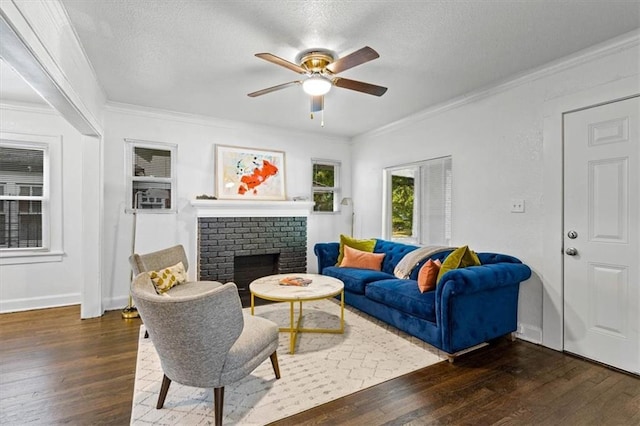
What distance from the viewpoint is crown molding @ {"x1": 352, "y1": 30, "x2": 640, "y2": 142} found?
251cm

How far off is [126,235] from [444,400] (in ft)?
13.1

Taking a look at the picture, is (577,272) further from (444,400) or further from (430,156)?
(430,156)

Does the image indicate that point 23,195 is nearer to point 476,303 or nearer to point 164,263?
point 164,263

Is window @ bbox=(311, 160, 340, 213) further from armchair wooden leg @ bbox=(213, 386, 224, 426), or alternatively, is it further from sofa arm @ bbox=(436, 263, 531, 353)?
armchair wooden leg @ bbox=(213, 386, 224, 426)

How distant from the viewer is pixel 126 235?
416 centimetres

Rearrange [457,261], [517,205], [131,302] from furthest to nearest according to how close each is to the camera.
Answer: [131,302]
[517,205]
[457,261]

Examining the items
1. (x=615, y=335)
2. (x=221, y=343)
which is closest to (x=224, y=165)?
(x=221, y=343)

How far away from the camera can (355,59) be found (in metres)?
2.32

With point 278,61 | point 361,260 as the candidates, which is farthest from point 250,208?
point 278,61

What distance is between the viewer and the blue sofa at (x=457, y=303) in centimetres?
266

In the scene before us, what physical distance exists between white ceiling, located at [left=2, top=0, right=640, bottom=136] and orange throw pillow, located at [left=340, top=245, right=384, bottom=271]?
2.04 metres

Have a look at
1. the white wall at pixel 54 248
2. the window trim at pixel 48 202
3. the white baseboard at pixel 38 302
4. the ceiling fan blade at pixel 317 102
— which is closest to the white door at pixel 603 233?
the ceiling fan blade at pixel 317 102

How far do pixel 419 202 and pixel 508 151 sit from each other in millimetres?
1410

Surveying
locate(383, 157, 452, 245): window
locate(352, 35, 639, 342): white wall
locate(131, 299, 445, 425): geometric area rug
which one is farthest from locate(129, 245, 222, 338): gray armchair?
locate(352, 35, 639, 342): white wall
